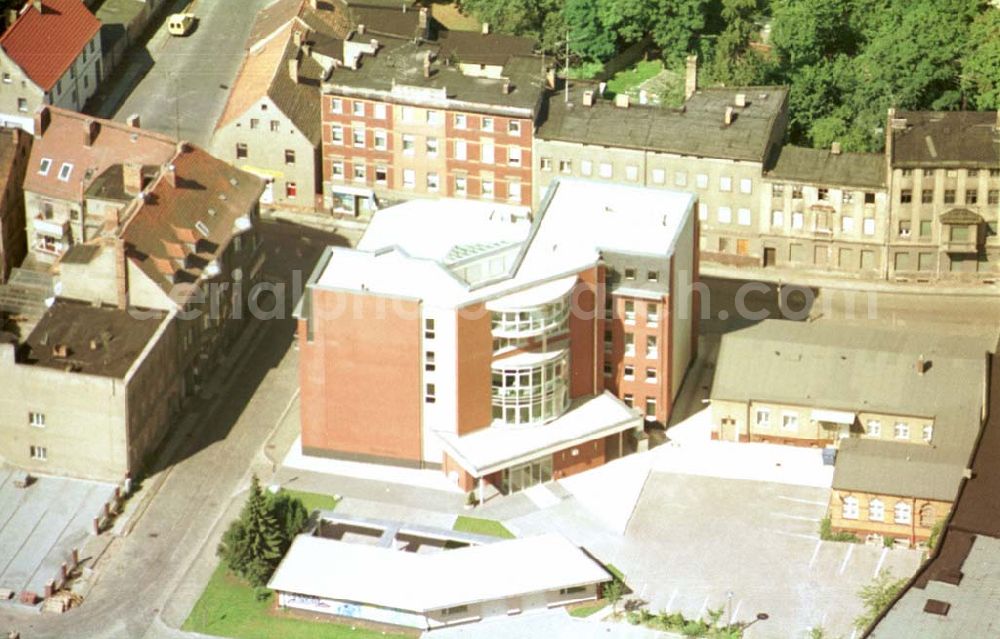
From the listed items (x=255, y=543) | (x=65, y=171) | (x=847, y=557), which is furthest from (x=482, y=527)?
(x=65, y=171)

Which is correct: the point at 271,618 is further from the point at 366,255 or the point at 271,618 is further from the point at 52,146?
the point at 52,146

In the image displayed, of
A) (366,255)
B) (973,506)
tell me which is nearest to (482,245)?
(366,255)

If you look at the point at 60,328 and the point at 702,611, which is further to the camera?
the point at 60,328

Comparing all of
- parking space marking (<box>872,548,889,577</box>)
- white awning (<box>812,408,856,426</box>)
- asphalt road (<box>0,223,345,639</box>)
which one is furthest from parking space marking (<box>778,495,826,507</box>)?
asphalt road (<box>0,223,345,639</box>)

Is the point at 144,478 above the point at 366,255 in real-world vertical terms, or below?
below

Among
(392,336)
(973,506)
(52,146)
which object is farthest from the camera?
(52,146)

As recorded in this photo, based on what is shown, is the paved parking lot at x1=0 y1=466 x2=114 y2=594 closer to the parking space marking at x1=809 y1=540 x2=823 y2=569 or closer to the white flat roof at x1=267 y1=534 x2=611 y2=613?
the white flat roof at x1=267 y1=534 x2=611 y2=613
